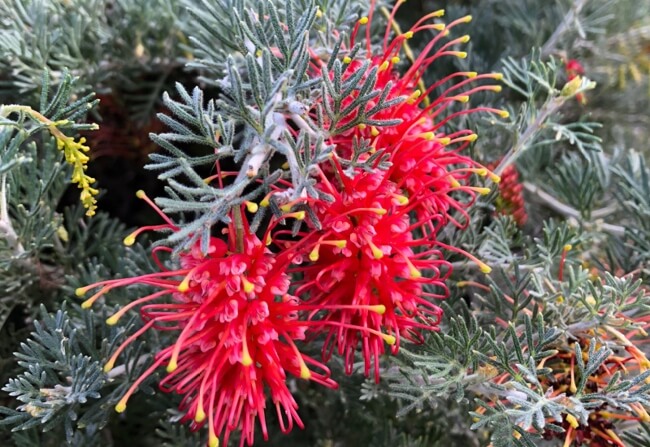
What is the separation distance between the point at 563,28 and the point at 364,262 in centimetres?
58

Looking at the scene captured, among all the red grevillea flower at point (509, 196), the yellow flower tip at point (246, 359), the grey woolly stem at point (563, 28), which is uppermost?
the grey woolly stem at point (563, 28)

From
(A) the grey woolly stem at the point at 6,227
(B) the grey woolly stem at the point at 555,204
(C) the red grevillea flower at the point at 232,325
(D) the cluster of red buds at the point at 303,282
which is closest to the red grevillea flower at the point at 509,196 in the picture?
(B) the grey woolly stem at the point at 555,204

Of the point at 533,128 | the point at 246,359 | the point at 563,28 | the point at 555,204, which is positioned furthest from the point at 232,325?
the point at 563,28

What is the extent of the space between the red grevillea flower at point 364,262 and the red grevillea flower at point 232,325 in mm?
37

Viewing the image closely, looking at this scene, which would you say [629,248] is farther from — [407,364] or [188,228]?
[188,228]

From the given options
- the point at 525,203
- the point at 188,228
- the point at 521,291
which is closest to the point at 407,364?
the point at 521,291

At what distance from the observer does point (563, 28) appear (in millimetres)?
935

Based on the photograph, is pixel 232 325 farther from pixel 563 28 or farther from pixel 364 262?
pixel 563 28

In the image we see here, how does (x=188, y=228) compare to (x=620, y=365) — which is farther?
(x=620, y=365)

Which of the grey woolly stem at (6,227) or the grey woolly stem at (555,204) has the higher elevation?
the grey woolly stem at (6,227)

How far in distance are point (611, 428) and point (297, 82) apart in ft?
1.49

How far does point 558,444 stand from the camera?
68cm

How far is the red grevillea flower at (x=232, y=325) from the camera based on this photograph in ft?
1.69

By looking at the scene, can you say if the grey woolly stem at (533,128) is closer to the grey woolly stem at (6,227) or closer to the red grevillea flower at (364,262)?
the red grevillea flower at (364,262)
